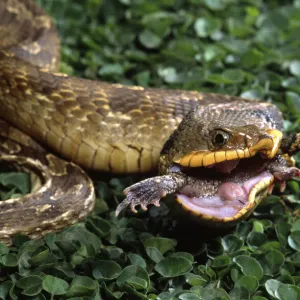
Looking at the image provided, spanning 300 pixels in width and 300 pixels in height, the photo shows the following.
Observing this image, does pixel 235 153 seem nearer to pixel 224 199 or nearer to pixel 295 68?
pixel 224 199

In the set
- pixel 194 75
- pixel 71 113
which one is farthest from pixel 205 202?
pixel 194 75

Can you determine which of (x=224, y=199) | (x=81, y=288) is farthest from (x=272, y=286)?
(x=81, y=288)

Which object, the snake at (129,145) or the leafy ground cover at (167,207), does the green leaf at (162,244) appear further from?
the snake at (129,145)

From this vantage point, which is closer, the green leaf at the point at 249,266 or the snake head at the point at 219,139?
the snake head at the point at 219,139

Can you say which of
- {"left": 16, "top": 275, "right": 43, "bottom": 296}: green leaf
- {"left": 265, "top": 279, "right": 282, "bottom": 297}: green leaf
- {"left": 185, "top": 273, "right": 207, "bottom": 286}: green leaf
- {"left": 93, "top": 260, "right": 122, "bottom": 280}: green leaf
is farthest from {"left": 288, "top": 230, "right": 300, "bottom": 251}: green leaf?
{"left": 16, "top": 275, "right": 43, "bottom": 296}: green leaf

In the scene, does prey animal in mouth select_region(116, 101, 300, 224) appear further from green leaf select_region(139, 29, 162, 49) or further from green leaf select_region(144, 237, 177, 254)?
green leaf select_region(139, 29, 162, 49)

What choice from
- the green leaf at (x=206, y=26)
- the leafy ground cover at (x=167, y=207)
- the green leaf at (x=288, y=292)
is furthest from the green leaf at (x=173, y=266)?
the green leaf at (x=206, y=26)
